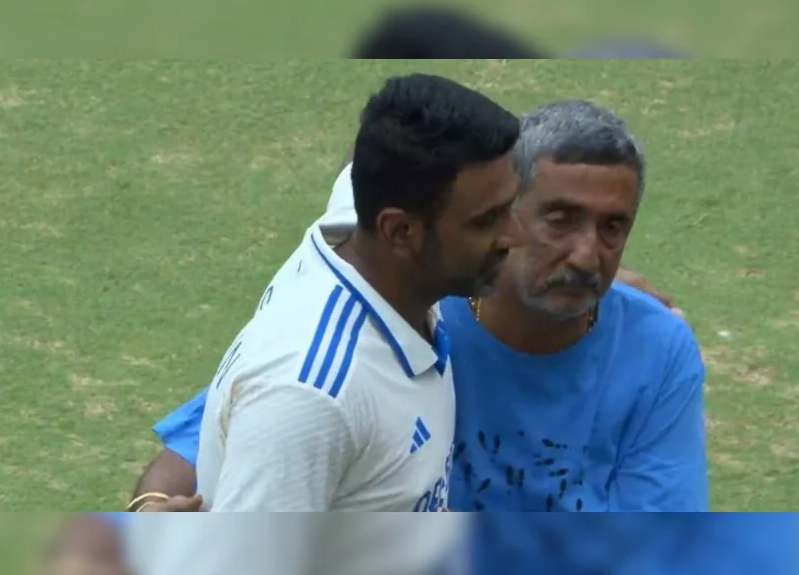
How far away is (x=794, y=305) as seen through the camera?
4863mm

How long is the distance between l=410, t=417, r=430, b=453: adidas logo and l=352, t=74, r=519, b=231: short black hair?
227mm

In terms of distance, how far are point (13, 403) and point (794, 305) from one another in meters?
2.54

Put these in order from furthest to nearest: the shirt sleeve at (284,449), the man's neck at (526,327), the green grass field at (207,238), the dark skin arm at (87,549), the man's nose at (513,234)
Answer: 1. the green grass field at (207,238)
2. the man's neck at (526,327)
3. the man's nose at (513,234)
4. the shirt sleeve at (284,449)
5. the dark skin arm at (87,549)

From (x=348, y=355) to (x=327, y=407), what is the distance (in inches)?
Answer: 3.1

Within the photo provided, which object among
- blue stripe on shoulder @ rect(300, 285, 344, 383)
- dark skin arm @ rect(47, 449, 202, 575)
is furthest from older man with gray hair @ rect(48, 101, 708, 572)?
dark skin arm @ rect(47, 449, 202, 575)

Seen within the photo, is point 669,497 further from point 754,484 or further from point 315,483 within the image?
point 754,484

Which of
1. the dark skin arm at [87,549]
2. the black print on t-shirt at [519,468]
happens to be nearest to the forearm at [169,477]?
the black print on t-shirt at [519,468]

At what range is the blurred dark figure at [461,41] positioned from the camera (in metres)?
0.73

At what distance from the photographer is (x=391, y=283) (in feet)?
5.38

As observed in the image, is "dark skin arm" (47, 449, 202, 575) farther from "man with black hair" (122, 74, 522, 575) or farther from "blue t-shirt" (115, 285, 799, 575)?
"blue t-shirt" (115, 285, 799, 575)

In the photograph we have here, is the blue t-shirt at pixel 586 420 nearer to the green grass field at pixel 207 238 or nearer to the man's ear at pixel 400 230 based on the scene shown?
the man's ear at pixel 400 230

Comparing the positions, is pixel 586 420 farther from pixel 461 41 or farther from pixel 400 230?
pixel 461 41

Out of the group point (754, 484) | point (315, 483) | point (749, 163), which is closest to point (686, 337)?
point (315, 483)

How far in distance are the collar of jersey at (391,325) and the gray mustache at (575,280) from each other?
18 centimetres
